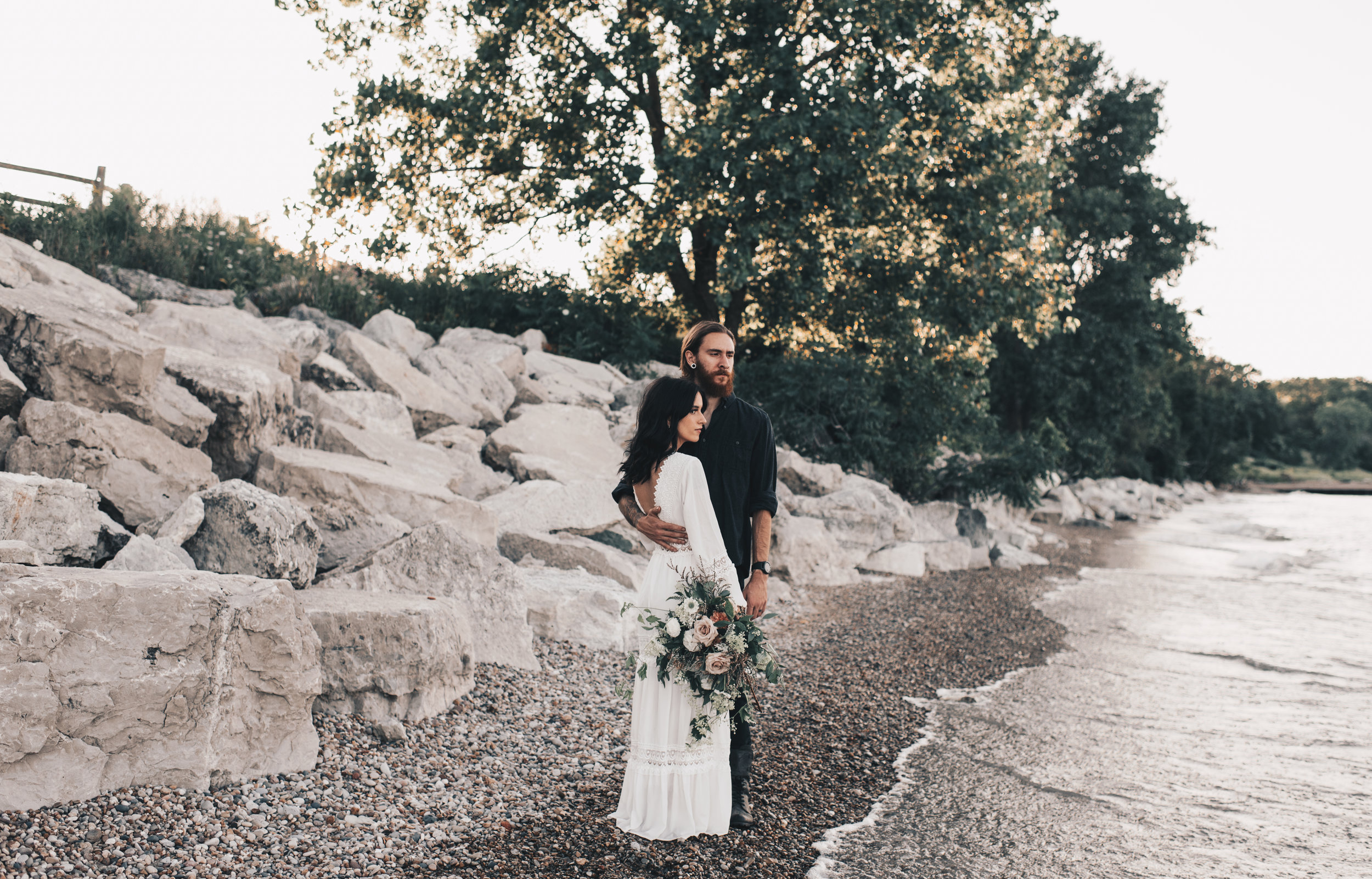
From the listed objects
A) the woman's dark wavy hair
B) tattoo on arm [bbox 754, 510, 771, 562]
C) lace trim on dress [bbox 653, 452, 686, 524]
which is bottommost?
tattoo on arm [bbox 754, 510, 771, 562]

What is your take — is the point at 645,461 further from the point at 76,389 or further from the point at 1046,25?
the point at 1046,25

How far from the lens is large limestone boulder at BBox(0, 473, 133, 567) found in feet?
15.1

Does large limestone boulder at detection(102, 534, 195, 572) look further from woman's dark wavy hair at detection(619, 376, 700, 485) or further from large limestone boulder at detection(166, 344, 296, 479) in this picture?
woman's dark wavy hair at detection(619, 376, 700, 485)

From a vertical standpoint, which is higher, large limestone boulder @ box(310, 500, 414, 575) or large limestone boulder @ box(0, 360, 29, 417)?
large limestone boulder @ box(0, 360, 29, 417)

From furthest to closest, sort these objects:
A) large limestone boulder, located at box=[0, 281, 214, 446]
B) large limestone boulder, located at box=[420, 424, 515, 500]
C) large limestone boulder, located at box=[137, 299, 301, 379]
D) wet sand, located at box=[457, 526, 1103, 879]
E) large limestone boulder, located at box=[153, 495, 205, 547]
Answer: large limestone boulder, located at box=[420, 424, 515, 500] → large limestone boulder, located at box=[137, 299, 301, 379] → large limestone boulder, located at box=[0, 281, 214, 446] → large limestone boulder, located at box=[153, 495, 205, 547] → wet sand, located at box=[457, 526, 1103, 879]

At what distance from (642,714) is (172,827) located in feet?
6.52

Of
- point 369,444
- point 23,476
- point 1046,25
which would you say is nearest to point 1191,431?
point 1046,25

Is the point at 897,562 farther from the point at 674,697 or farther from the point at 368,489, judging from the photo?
the point at 674,697

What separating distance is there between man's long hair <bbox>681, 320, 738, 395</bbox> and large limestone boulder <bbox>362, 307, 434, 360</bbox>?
8467mm

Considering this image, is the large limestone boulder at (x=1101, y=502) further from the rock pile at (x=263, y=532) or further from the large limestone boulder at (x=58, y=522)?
the large limestone boulder at (x=58, y=522)

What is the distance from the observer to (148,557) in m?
4.77

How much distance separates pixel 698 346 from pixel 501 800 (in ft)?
7.88

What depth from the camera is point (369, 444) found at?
8406 millimetres

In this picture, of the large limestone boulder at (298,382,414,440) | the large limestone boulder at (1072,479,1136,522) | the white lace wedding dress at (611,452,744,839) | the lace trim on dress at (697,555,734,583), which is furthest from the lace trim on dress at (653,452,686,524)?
the large limestone boulder at (1072,479,1136,522)
